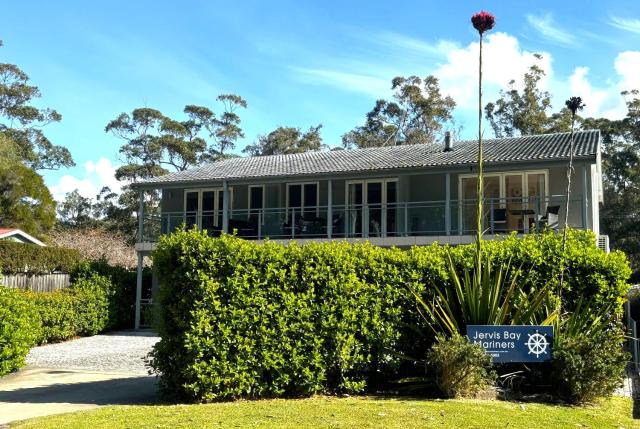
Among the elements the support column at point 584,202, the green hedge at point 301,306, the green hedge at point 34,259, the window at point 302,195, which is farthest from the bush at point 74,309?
the support column at point 584,202

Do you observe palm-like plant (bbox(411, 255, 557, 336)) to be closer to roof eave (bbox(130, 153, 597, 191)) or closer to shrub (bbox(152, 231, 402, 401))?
shrub (bbox(152, 231, 402, 401))

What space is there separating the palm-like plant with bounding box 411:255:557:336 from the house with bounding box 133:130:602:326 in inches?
281

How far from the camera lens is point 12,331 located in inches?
425

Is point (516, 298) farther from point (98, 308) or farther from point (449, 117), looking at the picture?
point (449, 117)

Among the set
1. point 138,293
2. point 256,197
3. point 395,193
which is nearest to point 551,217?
point 395,193

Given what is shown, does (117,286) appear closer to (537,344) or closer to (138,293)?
(138,293)

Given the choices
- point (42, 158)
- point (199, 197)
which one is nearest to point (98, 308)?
point (199, 197)

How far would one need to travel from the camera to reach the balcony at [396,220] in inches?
693

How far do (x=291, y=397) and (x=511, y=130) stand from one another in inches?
1493

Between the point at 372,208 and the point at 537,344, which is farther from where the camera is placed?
the point at 372,208

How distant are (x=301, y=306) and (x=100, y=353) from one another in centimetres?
833

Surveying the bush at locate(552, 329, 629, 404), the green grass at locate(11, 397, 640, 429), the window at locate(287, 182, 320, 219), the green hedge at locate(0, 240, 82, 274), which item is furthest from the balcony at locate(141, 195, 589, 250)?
the green grass at locate(11, 397, 640, 429)

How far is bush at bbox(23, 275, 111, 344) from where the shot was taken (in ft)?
55.7

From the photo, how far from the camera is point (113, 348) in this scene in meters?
15.8
